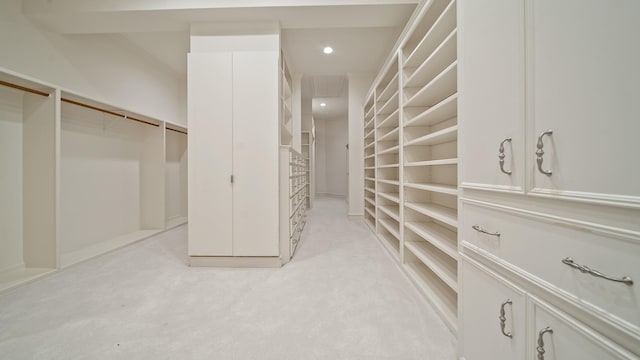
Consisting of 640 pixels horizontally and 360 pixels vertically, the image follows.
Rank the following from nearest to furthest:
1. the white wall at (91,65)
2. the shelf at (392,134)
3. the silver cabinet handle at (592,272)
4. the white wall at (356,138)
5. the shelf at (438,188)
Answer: the silver cabinet handle at (592,272) < the shelf at (438,188) < the white wall at (91,65) < the shelf at (392,134) < the white wall at (356,138)

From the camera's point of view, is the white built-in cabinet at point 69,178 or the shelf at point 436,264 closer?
the shelf at point 436,264

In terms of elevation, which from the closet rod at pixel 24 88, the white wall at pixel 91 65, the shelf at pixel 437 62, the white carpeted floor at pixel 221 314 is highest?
the white wall at pixel 91 65

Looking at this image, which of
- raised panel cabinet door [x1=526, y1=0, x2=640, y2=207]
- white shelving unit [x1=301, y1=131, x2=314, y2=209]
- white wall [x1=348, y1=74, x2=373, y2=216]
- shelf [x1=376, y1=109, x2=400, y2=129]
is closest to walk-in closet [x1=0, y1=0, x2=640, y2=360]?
raised panel cabinet door [x1=526, y1=0, x2=640, y2=207]

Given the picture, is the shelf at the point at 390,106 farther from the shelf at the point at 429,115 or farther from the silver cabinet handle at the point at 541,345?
the silver cabinet handle at the point at 541,345

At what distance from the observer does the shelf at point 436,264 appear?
57.3 inches

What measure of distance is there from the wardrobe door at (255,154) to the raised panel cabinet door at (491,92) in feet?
5.56

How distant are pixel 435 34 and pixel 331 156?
7711 millimetres

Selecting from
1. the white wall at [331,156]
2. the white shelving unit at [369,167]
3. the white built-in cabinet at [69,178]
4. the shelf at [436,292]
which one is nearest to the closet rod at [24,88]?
the white built-in cabinet at [69,178]

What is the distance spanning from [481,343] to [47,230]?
11.8ft

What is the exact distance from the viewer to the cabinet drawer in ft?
1.74

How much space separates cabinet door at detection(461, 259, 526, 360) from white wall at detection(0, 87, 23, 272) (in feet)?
12.5

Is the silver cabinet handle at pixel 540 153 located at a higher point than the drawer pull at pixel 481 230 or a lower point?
higher

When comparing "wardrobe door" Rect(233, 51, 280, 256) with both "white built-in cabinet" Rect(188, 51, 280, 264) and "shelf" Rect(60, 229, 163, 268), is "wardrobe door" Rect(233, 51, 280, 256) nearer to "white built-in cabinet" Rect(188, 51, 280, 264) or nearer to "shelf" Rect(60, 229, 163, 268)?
"white built-in cabinet" Rect(188, 51, 280, 264)

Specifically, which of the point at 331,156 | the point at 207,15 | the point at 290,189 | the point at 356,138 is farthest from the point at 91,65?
the point at 331,156
